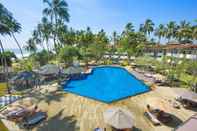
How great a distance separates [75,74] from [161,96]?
1571cm

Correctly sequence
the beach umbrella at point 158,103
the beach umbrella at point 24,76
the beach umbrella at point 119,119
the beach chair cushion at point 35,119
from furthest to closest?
the beach umbrella at point 24,76 < the beach umbrella at point 158,103 < the beach chair cushion at point 35,119 < the beach umbrella at point 119,119

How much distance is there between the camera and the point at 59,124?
14.0 metres

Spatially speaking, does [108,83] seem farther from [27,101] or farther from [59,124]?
[59,124]

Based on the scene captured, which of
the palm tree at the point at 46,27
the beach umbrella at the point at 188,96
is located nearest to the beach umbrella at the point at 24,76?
the beach umbrella at the point at 188,96

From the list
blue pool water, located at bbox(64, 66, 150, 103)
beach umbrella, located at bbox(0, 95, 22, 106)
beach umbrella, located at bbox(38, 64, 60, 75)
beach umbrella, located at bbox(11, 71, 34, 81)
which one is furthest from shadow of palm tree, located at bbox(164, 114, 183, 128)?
beach umbrella, located at bbox(38, 64, 60, 75)

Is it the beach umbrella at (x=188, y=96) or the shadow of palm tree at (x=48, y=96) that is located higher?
the beach umbrella at (x=188, y=96)

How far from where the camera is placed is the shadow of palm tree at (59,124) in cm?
1334

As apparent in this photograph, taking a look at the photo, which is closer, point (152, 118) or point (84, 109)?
point (152, 118)

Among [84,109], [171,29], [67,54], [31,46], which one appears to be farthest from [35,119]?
Result: [171,29]

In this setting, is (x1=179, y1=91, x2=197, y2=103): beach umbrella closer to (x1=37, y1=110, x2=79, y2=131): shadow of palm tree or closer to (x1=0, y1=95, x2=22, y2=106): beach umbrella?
(x1=37, y1=110, x2=79, y2=131): shadow of palm tree

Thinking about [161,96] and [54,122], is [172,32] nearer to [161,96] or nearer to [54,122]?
[161,96]

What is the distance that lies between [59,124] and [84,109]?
331 cm

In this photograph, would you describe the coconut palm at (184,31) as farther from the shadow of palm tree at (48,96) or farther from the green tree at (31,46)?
the green tree at (31,46)

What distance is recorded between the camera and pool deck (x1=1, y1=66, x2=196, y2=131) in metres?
13.7
